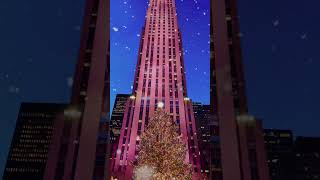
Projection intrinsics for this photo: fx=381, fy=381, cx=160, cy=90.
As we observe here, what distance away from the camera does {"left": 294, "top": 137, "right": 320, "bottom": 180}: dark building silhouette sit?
57031 millimetres

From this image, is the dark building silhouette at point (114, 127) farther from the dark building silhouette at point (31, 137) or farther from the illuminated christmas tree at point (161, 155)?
the dark building silhouette at point (31, 137)

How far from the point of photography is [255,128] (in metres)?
9.34

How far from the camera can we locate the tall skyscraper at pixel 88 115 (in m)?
8.90

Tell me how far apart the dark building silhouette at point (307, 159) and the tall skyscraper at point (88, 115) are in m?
52.9

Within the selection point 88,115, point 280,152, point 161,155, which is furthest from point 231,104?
point 280,152

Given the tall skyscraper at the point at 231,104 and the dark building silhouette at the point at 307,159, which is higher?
the dark building silhouette at the point at 307,159

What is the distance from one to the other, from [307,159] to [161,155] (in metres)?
53.1

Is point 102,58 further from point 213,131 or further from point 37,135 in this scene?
point 37,135

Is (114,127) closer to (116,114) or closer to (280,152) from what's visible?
(116,114)

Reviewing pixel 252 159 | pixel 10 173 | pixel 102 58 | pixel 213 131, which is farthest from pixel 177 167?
pixel 10 173

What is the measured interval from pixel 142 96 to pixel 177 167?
105 ft

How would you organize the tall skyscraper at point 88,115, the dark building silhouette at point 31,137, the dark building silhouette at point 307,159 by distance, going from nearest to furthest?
the tall skyscraper at point 88,115, the dark building silhouette at point 307,159, the dark building silhouette at point 31,137

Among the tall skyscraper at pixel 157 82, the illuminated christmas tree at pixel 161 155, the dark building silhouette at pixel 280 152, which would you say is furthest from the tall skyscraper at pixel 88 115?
the dark building silhouette at pixel 280 152

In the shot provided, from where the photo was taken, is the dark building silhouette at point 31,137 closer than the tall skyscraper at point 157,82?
No
